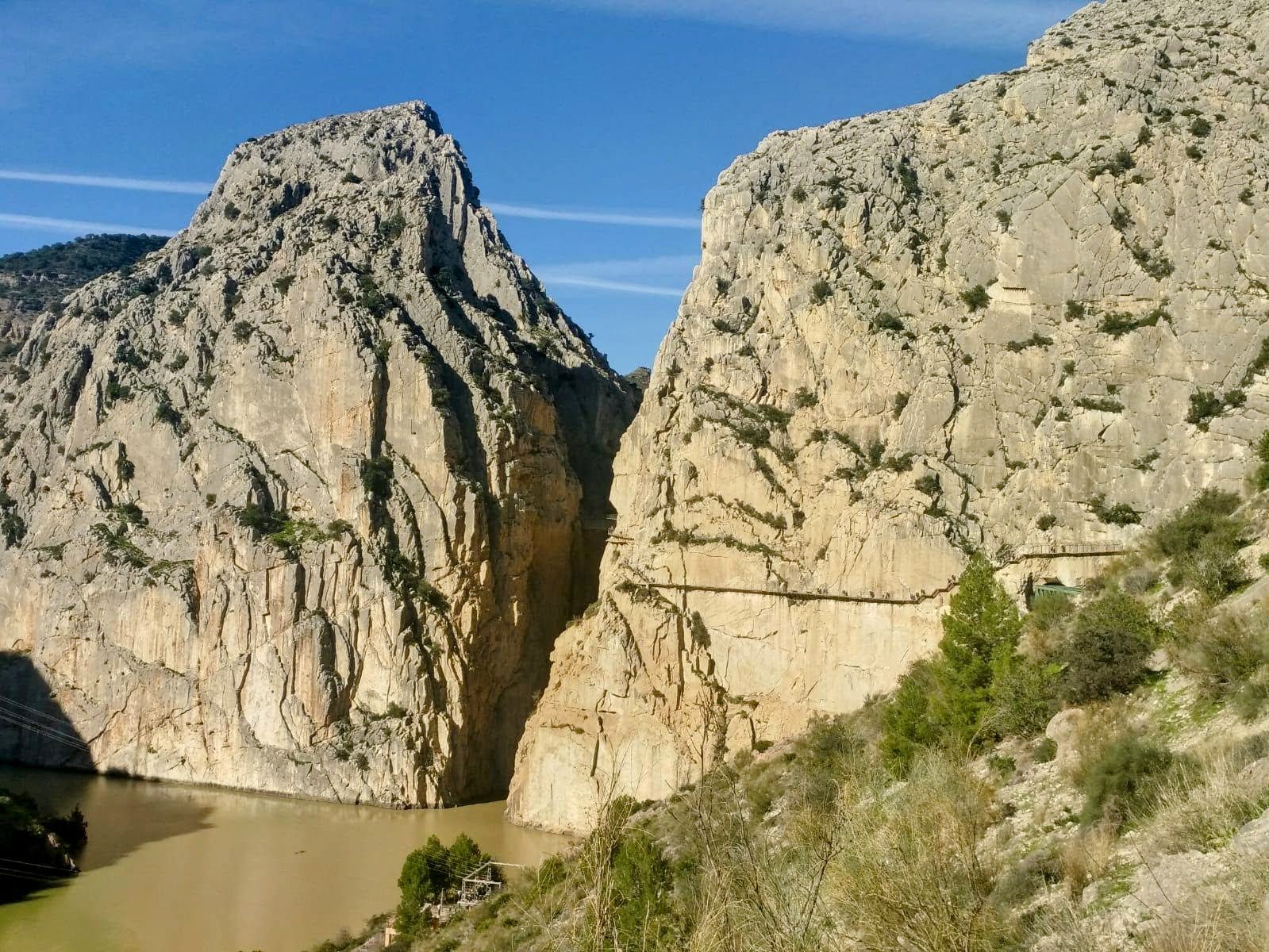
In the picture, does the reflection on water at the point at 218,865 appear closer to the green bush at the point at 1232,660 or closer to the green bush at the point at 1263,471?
the green bush at the point at 1263,471

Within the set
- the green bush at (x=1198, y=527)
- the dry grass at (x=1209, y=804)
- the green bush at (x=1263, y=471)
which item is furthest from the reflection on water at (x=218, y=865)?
the dry grass at (x=1209, y=804)

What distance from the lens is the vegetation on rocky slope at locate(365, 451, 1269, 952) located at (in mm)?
9102

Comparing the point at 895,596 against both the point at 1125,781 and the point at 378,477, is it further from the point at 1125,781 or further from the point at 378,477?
the point at 378,477

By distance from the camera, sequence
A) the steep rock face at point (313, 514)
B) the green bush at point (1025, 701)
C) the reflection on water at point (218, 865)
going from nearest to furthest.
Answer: the green bush at point (1025, 701), the reflection on water at point (218, 865), the steep rock face at point (313, 514)

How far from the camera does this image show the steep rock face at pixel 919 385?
3634cm

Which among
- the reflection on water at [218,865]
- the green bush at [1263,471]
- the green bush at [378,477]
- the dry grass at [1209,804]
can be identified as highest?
the green bush at [378,477]

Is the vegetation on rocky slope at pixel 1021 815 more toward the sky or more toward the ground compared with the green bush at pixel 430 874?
more toward the sky

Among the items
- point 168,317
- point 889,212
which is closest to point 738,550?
point 889,212

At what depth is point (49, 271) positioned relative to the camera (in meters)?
101

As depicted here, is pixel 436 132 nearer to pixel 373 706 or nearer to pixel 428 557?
pixel 428 557

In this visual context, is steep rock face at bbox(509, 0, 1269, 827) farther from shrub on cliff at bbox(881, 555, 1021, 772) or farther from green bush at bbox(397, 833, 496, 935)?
shrub on cliff at bbox(881, 555, 1021, 772)

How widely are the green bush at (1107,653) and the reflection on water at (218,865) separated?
2260 cm

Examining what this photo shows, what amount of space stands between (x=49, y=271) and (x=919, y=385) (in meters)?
84.4

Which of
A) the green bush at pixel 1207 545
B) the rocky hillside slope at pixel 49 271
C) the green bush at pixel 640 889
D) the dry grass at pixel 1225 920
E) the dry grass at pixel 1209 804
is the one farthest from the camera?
the rocky hillside slope at pixel 49 271
